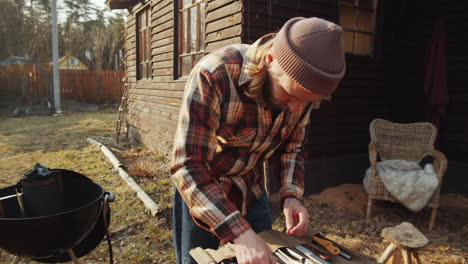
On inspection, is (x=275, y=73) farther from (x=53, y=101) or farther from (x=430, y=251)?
(x=53, y=101)

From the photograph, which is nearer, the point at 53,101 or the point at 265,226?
the point at 265,226

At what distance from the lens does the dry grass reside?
3492mm

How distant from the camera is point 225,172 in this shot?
Answer: 1.52 metres

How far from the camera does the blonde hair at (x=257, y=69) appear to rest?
125cm

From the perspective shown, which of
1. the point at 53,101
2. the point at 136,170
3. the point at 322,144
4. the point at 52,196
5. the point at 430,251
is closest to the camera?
the point at 52,196

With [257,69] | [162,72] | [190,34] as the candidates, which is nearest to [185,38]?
[190,34]

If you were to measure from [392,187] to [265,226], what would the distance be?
112 inches

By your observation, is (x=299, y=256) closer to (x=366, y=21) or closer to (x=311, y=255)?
(x=311, y=255)

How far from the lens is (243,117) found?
4.59ft

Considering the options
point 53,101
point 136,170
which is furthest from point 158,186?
point 53,101

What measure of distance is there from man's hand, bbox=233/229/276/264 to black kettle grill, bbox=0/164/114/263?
3.88 ft

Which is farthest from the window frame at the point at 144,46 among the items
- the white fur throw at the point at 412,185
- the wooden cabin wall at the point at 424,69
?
the white fur throw at the point at 412,185

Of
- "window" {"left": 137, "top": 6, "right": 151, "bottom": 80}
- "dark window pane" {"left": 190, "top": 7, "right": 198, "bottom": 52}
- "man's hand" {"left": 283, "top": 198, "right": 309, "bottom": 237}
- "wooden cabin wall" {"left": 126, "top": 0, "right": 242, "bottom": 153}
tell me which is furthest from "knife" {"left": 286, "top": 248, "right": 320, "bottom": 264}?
"window" {"left": 137, "top": 6, "right": 151, "bottom": 80}

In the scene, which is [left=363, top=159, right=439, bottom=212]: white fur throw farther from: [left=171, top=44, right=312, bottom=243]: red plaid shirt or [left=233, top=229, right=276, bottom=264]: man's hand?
[left=233, top=229, right=276, bottom=264]: man's hand
